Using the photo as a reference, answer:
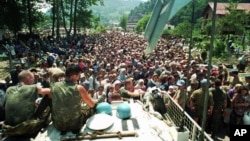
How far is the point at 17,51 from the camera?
29.2 meters

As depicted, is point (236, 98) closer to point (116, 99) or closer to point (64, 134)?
point (116, 99)

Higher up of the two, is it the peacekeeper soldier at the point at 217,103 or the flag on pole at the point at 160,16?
the flag on pole at the point at 160,16

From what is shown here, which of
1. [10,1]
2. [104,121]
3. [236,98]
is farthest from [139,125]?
[10,1]

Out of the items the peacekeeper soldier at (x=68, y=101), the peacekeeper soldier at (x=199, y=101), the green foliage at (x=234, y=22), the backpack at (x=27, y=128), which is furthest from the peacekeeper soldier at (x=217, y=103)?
the green foliage at (x=234, y=22)

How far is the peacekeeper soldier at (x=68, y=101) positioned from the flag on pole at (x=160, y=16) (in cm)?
139

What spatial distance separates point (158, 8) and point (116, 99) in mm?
2743

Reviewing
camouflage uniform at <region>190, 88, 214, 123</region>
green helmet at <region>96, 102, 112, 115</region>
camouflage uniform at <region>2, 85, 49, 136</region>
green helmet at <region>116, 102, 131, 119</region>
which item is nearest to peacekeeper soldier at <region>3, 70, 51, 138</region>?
camouflage uniform at <region>2, 85, 49, 136</region>

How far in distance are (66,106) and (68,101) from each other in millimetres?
100

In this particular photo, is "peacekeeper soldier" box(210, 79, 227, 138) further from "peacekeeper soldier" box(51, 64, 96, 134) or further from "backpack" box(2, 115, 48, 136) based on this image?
"backpack" box(2, 115, 48, 136)

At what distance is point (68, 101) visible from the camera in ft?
16.7

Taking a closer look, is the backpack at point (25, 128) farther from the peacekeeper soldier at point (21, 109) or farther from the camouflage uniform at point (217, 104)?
the camouflage uniform at point (217, 104)

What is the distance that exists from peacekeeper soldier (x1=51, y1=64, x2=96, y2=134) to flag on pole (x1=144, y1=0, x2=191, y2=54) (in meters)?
1.39

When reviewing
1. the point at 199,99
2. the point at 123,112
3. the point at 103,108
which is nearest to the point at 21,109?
the point at 103,108

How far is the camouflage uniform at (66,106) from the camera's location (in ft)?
16.7
